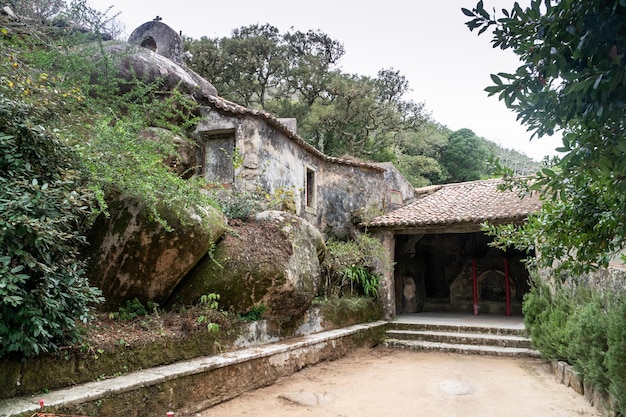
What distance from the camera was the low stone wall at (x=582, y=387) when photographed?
4719 millimetres

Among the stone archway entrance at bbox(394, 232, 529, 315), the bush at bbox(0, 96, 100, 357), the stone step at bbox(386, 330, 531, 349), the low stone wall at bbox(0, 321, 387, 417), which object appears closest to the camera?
the bush at bbox(0, 96, 100, 357)

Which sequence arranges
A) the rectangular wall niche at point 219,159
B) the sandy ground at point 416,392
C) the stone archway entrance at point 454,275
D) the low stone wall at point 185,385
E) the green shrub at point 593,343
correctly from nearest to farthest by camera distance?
1. the low stone wall at point 185,385
2. the green shrub at point 593,343
3. the sandy ground at point 416,392
4. the rectangular wall niche at point 219,159
5. the stone archway entrance at point 454,275

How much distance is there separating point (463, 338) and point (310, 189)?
5646 mm

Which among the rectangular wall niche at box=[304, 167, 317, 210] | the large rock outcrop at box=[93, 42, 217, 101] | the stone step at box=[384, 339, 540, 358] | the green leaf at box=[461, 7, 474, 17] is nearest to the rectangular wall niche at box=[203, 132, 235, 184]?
the large rock outcrop at box=[93, 42, 217, 101]

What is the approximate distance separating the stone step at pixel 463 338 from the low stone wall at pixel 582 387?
Result: 1817 mm

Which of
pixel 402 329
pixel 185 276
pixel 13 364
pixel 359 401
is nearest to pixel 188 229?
pixel 185 276

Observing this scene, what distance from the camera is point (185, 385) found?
15.7 feet

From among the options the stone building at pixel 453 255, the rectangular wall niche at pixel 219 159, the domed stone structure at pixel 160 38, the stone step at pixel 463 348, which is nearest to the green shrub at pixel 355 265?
the stone building at pixel 453 255

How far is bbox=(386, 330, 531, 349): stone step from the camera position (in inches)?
367

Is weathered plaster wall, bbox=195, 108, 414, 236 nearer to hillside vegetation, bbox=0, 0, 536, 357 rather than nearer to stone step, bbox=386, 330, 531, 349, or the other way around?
hillside vegetation, bbox=0, 0, 536, 357

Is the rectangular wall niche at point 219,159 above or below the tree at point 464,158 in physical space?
below

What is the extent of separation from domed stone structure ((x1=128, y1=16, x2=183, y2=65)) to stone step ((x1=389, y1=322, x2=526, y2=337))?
9984mm

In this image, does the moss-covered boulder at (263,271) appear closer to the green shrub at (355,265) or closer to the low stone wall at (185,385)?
the low stone wall at (185,385)

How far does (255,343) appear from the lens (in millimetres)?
6652
